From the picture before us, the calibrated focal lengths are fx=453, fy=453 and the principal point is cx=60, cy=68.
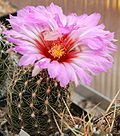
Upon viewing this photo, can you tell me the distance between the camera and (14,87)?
688mm

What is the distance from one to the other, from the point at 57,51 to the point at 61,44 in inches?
0.5

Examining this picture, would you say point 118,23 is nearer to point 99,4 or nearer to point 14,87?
point 99,4

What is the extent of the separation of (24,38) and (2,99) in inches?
11.8

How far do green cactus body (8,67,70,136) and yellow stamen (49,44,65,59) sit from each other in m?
0.05

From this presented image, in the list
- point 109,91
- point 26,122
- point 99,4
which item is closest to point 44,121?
point 26,122

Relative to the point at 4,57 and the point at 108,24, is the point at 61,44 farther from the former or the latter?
the point at 108,24

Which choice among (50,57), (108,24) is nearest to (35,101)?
(50,57)

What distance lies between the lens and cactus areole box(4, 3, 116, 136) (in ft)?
1.91

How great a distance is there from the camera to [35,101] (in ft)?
2.19

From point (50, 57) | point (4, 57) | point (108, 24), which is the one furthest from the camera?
point (108, 24)

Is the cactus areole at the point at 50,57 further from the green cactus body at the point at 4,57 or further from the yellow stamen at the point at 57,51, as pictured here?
the green cactus body at the point at 4,57

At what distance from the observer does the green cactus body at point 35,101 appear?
66 cm

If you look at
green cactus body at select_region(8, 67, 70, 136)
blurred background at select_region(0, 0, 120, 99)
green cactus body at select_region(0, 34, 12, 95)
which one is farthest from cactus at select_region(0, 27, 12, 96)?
blurred background at select_region(0, 0, 120, 99)

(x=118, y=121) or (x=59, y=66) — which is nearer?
(x=59, y=66)
